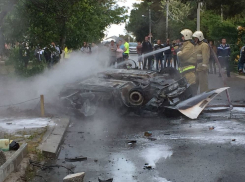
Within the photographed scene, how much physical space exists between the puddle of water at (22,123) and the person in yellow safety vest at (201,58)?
4378mm

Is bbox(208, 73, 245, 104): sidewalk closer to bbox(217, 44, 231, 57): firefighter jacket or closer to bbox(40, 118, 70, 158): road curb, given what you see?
bbox(217, 44, 231, 57): firefighter jacket

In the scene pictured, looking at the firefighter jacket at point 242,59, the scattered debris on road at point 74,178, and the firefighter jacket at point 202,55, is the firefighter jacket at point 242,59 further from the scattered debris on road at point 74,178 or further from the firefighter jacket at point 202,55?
the scattered debris on road at point 74,178

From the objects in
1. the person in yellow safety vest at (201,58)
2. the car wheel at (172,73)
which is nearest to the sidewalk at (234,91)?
the person in yellow safety vest at (201,58)

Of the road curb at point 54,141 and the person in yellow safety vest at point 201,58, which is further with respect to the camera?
the person in yellow safety vest at point 201,58

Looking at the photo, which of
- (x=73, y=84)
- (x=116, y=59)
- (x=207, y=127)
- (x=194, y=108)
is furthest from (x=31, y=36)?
(x=116, y=59)

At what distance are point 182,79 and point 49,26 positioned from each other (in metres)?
3.50

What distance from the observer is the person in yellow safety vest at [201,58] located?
12523mm

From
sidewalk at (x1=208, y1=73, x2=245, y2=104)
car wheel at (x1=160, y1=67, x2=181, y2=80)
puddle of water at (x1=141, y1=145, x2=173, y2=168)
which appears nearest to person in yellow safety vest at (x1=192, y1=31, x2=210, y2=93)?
car wheel at (x1=160, y1=67, x2=181, y2=80)

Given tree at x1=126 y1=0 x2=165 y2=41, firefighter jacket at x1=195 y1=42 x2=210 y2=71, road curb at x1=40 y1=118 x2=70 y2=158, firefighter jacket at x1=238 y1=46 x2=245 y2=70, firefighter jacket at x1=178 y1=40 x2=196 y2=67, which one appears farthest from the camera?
tree at x1=126 y1=0 x2=165 y2=41

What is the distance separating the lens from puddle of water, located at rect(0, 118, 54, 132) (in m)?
9.27

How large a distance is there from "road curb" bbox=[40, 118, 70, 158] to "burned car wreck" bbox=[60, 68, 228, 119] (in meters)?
1.17

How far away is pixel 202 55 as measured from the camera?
1258 centimetres

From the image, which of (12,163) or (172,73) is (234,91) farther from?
(12,163)

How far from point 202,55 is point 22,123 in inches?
199
